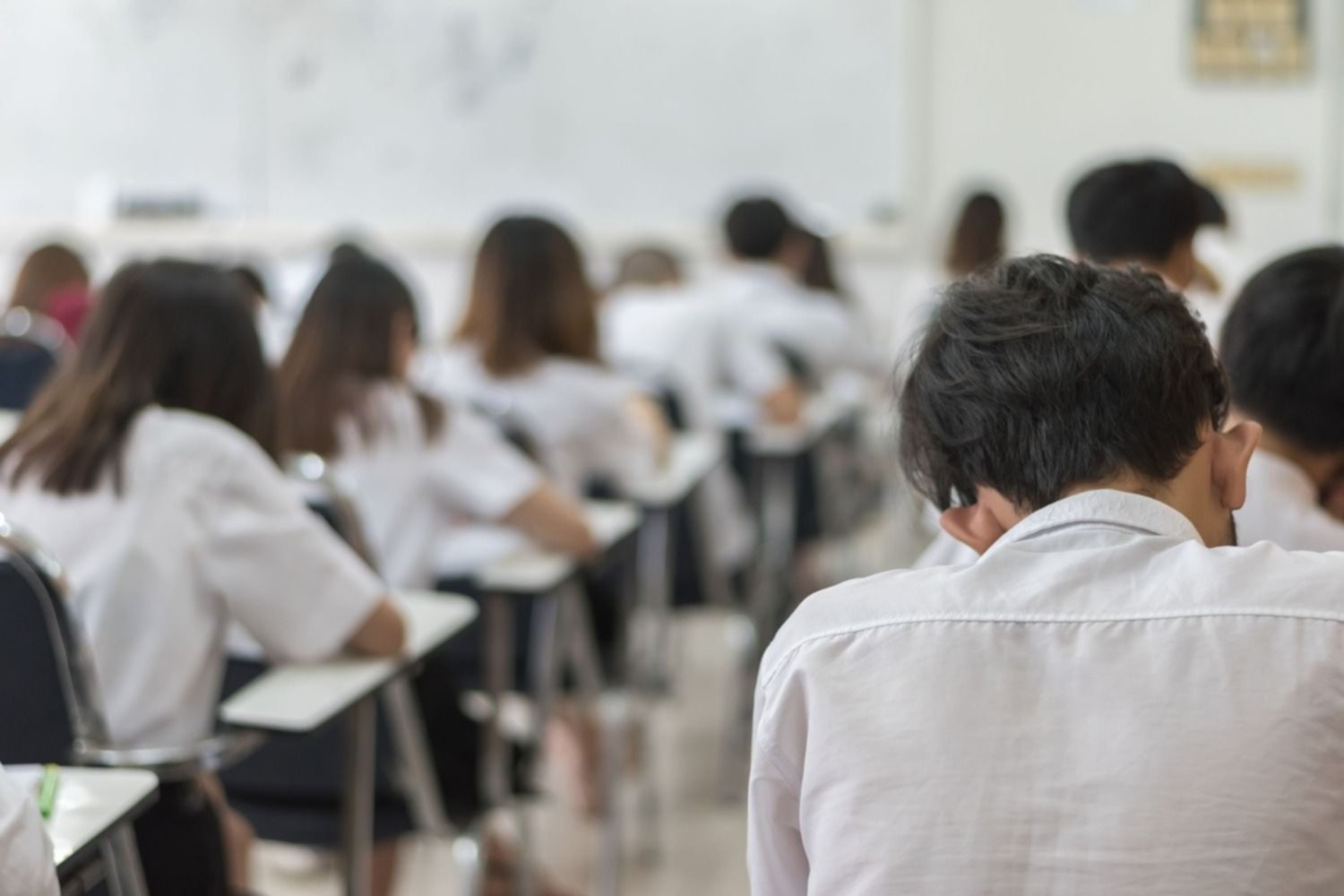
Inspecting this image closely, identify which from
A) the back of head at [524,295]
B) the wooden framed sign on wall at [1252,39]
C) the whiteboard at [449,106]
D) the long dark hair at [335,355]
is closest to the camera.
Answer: the long dark hair at [335,355]

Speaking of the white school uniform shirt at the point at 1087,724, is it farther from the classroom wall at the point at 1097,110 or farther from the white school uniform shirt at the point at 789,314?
the classroom wall at the point at 1097,110

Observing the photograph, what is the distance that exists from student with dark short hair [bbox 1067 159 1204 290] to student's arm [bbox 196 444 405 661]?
4.22 ft

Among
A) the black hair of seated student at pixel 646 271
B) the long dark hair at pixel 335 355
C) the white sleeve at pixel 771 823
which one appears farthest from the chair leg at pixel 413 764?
the black hair of seated student at pixel 646 271

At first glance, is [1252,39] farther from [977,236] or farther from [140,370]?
[140,370]

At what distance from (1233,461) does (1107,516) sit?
0.16 m

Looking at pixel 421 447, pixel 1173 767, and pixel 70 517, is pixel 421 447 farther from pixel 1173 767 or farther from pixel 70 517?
pixel 1173 767

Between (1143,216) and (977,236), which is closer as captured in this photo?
(1143,216)

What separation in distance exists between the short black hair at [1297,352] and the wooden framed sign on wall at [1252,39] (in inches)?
221

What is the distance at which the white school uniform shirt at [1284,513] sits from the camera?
1.77 metres

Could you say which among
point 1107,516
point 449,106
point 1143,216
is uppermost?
point 449,106

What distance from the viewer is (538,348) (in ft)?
11.4

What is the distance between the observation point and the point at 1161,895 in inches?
38.6

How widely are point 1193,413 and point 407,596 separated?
145 cm

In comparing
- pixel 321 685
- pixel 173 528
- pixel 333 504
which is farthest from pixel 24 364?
pixel 321 685
